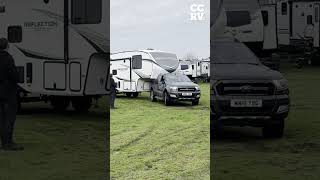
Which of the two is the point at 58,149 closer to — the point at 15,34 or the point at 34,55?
the point at 34,55

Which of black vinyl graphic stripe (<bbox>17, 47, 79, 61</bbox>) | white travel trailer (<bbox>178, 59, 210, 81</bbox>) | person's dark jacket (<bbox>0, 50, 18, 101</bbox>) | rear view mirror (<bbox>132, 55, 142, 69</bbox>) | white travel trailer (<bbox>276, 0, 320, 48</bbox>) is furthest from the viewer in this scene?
white travel trailer (<bbox>276, 0, 320, 48</bbox>)

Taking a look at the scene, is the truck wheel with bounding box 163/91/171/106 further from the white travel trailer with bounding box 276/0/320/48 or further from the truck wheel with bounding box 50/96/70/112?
the white travel trailer with bounding box 276/0/320/48

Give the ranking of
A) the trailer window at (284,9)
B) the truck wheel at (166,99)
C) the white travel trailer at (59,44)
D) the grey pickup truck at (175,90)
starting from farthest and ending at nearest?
the trailer window at (284,9)
the truck wheel at (166,99)
the grey pickup truck at (175,90)
the white travel trailer at (59,44)

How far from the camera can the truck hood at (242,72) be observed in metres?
10.1

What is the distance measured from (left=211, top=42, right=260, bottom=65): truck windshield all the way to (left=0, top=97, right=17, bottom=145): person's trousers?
401cm

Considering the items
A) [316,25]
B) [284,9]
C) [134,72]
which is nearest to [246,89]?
[134,72]

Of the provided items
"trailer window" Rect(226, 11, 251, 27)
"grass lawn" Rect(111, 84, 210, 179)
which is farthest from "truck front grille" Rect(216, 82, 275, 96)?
"trailer window" Rect(226, 11, 251, 27)

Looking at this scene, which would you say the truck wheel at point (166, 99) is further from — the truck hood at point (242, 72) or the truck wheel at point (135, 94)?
the truck hood at point (242, 72)

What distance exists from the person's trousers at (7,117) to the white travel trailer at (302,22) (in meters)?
20.3

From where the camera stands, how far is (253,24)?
21125 mm

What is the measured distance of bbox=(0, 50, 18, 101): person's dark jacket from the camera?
29.4 feet

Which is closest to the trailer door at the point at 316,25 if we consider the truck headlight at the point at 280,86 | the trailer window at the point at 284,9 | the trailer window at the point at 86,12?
the trailer window at the point at 284,9

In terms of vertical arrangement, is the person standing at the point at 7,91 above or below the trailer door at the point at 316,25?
below

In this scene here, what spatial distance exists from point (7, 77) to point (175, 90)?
9.70 meters
